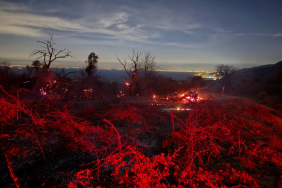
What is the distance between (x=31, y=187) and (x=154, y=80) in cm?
2729

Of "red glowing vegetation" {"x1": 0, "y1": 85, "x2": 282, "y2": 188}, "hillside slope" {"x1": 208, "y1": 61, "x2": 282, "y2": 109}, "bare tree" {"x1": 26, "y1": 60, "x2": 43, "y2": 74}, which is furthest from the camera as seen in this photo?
"bare tree" {"x1": 26, "y1": 60, "x2": 43, "y2": 74}

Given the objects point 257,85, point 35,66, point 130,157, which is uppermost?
point 35,66

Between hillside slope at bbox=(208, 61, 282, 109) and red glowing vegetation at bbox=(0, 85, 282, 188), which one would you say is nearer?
red glowing vegetation at bbox=(0, 85, 282, 188)

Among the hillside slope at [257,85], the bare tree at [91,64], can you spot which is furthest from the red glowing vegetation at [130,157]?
the bare tree at [91,64]

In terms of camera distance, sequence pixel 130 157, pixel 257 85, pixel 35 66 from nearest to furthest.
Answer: pixel 130 157, pixel 257 85, pixel 35 66

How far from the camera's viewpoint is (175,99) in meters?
17.6

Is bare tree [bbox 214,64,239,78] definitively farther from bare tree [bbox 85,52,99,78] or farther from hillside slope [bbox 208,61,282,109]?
bare tree [bbox 85,52,99,78]

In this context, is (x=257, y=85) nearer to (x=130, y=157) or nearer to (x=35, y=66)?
Answer: (x=130, y=157)

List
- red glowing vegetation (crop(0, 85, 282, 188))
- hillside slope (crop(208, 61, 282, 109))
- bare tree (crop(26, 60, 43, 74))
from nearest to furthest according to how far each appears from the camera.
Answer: red glowing vegetation (crop(0, 85, 282, 188)), hillside slope (crop(208, 61, 282, 109)), bare tree (crop(26, 60, 43, 74))

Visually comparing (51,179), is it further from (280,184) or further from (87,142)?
(280,184)

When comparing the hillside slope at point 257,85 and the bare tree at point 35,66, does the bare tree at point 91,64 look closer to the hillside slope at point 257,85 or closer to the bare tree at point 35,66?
the bare tree at point 35,66

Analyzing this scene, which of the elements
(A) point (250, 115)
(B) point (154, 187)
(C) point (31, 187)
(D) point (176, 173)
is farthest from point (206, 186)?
(A) point (250, 115)

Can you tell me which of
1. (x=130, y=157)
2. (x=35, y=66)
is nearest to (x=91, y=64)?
(x=35, y=66)

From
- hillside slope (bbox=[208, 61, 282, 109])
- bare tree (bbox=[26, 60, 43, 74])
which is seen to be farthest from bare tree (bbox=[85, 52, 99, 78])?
hillside slope (bbox=[208, 61, 282, 109])
